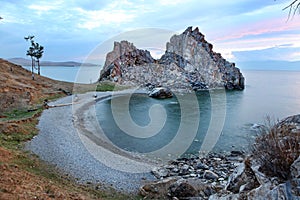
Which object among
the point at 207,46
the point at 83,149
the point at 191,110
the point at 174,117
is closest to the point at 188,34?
the point at 207,46

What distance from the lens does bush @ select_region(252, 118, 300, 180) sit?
7.17 metres

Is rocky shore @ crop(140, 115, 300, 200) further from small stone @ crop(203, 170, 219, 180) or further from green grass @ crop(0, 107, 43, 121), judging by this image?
green grass @ crop(0, 107, 43, 121)

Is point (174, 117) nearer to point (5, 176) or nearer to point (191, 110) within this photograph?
point (191, 110)

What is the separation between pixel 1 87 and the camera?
3872 centimetres

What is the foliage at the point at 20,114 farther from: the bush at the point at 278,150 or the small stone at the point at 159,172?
the bush at the point at 278,150

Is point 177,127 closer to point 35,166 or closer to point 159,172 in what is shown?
point 159,172

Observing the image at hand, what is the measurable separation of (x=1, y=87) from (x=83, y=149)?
26346mm

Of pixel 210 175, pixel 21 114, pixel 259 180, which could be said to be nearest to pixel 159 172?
pixel 210 175

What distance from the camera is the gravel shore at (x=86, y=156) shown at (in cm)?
1552

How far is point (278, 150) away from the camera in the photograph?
7383 millimetres

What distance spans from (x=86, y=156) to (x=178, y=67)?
80.5 meters

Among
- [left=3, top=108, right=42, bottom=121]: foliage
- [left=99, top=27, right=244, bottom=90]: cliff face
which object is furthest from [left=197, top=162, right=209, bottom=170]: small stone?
[left=99, top=27, right=244, bottom=90]: cliff face

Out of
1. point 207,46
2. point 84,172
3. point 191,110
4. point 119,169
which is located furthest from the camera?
point 207,46

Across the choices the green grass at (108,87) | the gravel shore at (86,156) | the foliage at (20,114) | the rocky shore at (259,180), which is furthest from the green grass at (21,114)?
the green grass at (108,87)
